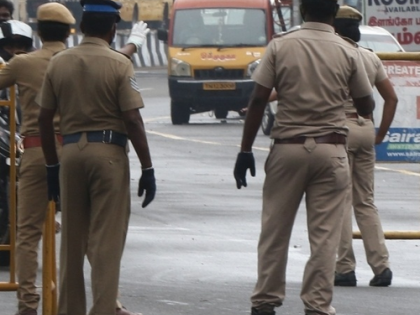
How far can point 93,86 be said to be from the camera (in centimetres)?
679

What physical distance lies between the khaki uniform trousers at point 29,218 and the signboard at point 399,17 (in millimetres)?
23054

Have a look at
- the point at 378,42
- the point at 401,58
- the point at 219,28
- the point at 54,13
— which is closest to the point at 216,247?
the point at 401,58

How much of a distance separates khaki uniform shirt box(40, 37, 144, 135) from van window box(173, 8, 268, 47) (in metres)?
20.2

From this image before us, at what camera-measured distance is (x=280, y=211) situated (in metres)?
7.46

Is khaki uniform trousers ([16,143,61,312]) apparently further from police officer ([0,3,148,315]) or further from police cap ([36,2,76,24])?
police cap ([36,2,76,24])

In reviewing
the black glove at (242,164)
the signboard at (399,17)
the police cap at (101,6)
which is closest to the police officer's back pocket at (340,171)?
the black glove at (242,164)

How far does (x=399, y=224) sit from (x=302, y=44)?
19.1ft

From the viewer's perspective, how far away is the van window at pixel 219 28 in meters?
27.1

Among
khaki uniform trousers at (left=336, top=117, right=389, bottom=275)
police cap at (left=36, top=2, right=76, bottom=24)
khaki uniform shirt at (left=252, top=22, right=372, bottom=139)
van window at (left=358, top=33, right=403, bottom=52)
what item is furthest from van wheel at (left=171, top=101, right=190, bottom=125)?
khaki uniform shirt at (left=252, top=22, right=372, bottom=139)

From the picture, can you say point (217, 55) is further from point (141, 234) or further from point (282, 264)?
point (282, 264)

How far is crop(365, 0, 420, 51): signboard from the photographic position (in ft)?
98.8

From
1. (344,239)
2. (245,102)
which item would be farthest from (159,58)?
(344,239)

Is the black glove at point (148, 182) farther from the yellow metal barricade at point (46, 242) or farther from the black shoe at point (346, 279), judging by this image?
the black shoe at point (346, 279)

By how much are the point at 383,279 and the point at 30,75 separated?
9.97 feet
